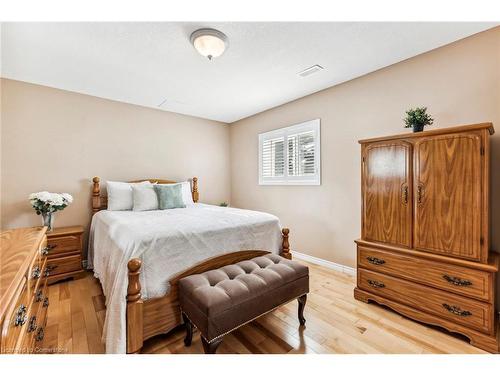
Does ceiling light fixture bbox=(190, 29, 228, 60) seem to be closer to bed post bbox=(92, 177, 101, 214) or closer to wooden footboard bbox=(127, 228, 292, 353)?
wooden footboard bbox=(127, 228, 292, 353)

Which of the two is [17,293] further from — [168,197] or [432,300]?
[432,300]

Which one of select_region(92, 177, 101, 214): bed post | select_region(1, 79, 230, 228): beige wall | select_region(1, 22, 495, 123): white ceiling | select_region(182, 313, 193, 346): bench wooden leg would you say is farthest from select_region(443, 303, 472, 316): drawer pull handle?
select_region(92, 177, 101, 214): bed post

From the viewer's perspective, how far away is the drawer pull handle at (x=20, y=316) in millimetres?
913

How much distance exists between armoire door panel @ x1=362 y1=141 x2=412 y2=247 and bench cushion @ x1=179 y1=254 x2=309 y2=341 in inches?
34.5

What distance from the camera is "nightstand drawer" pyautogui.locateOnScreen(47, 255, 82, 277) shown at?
2496 mm

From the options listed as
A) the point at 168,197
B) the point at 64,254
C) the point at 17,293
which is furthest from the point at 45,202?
the point at 17,293

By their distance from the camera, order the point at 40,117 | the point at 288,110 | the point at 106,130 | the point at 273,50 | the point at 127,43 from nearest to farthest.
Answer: the point at 127,43
the point at 273,50
the point at 40,117
the point at 106,130
the point at 288,110

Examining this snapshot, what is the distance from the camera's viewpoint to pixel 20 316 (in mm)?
952

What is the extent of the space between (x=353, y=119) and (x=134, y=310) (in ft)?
9.36
